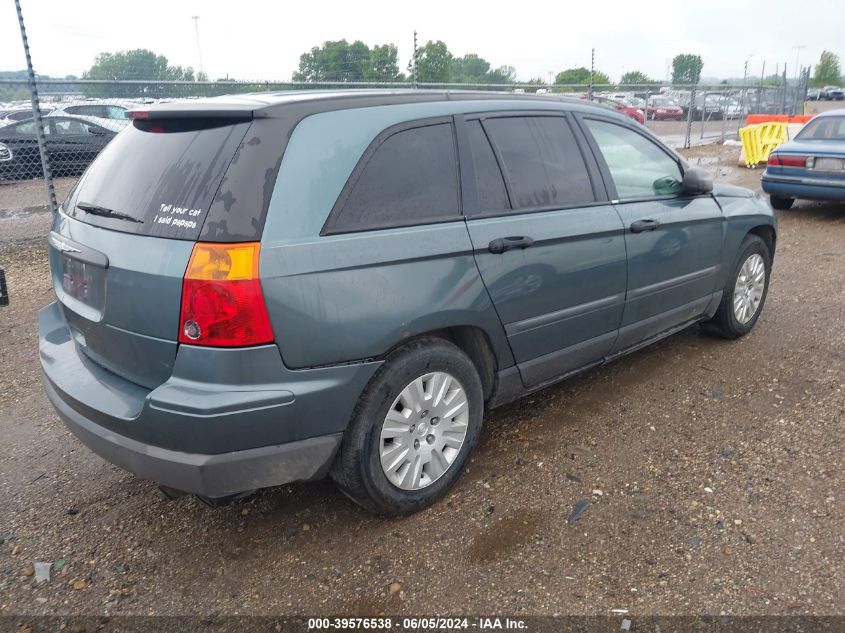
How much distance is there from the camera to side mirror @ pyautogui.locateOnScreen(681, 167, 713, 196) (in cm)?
407

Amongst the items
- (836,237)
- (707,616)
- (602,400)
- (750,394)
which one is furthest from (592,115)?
(836,237)

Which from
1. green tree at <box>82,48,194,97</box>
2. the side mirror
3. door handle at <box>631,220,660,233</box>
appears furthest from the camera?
green tree at <box>82,48,194,97</box>

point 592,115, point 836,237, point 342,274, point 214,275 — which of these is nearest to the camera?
point 214,275

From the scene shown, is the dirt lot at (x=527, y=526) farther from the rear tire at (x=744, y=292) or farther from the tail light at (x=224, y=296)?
the tail light at (x=224, y=296)

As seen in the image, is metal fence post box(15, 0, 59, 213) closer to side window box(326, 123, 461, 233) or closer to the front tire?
side window box(326, 123, 461, 233)

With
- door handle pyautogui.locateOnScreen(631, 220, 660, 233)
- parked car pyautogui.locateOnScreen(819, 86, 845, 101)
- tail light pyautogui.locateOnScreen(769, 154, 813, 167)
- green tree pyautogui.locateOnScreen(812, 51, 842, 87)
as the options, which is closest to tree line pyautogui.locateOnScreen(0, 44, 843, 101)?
tail light pyautogui.locateOnScreen(769, 154, 813, 167)

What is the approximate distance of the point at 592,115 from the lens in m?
3.77

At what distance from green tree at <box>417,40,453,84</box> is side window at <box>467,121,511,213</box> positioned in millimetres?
8746

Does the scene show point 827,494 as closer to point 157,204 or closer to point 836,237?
point 157,204

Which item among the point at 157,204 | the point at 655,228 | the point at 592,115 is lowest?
the point at 655,228

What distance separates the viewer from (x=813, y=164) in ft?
29.6

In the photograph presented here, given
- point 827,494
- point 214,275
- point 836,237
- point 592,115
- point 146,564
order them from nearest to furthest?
point 214,275
point 146,564
point 827,494
point 592,115
point 836,237

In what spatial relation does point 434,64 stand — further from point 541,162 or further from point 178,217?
point 178,217

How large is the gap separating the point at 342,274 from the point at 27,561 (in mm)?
1767
